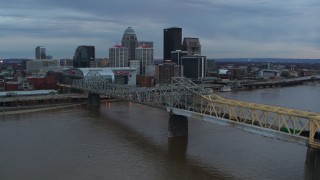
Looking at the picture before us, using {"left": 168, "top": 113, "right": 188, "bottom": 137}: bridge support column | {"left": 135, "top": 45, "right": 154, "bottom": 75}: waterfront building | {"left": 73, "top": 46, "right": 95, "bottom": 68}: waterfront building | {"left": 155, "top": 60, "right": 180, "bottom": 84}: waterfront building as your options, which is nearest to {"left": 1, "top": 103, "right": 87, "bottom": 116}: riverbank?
{"left": 168, "top": 113, "right": 188, "bottom": 137}: bridge support column

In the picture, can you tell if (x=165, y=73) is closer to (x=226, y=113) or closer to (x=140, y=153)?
(x=226, y=113)

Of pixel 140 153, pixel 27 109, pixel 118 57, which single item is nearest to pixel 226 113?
pixel 140 153

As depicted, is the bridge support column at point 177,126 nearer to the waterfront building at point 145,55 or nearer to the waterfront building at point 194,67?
the waterfront building at point 194,67

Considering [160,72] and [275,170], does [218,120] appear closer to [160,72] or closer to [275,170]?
[275,170]

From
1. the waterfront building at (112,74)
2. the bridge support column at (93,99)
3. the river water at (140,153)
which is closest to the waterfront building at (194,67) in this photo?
the waterfront building at (112,74)

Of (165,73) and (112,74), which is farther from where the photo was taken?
(165,73)
